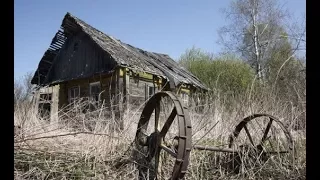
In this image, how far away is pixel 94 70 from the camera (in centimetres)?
1409

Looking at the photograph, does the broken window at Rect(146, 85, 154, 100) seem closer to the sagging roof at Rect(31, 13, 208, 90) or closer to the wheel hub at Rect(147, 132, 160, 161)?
the sagging roof at Rect(31, 13, 208, 90)

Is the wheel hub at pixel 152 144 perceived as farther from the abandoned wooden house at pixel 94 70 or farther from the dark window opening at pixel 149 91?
the dark window opening at pixel 149 91

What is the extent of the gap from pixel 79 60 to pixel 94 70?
1.70m

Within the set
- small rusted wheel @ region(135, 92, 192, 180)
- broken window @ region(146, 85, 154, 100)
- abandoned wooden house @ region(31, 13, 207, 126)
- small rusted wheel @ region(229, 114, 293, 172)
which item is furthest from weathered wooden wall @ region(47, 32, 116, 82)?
small rusted wheel @ region(229, 114, 293, 172)

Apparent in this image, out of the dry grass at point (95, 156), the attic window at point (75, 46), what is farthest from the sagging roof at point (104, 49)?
the dry grass at point (95, 156)

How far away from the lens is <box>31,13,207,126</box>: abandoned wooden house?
519 inches

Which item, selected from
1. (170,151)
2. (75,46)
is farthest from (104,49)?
(170,151)

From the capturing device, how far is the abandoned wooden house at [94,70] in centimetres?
1319

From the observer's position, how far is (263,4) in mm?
21453

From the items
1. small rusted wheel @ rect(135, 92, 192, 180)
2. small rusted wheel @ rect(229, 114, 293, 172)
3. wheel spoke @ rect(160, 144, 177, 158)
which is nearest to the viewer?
small rusted wheel @ rect(135, 92, 192, 180)

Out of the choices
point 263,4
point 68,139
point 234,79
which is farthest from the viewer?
point 263,4

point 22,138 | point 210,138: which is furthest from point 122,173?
point 210,138

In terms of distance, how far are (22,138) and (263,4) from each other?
21.0m
